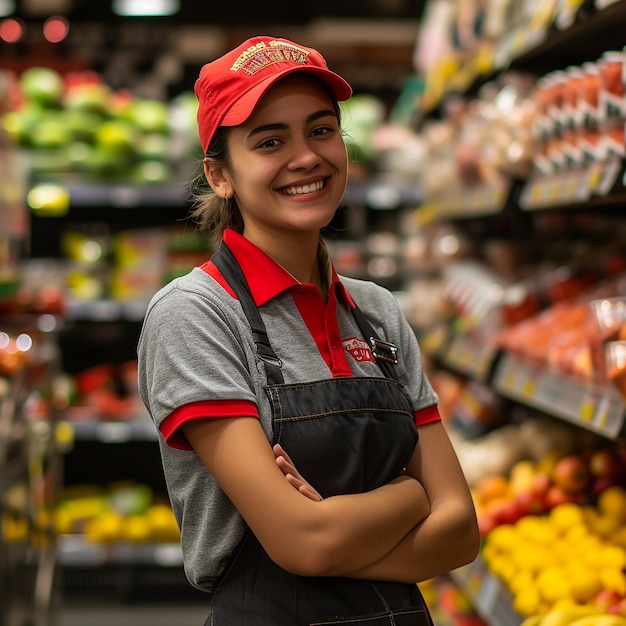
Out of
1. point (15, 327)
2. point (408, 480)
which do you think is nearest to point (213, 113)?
point (408, 480)

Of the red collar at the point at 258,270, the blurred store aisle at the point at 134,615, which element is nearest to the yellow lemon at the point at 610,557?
the red collar at the point at 258,270

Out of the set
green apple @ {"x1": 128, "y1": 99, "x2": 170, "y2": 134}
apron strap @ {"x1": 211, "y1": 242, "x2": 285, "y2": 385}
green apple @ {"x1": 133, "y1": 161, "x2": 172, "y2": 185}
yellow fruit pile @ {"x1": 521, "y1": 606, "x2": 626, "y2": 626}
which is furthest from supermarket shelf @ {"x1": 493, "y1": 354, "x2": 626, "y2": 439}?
green apple @ {"x1": 128, "y1": 99, "x2": 170, "y2": 134}

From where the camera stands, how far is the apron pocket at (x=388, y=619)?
1.55 metres

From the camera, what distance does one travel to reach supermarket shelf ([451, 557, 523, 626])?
2.39m

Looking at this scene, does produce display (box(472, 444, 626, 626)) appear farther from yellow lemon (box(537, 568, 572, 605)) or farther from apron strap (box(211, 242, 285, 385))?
apron strap (box(211, 242, 285, 385))

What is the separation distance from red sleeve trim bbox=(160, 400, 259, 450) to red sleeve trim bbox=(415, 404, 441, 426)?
384 millimetres

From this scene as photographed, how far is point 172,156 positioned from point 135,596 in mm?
2134

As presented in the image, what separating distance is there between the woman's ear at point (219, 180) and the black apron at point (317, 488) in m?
0.23

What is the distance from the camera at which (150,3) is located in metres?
6.14

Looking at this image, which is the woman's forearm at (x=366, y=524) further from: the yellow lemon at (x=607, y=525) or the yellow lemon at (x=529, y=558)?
the yellow lemon at (x=607, y=525)

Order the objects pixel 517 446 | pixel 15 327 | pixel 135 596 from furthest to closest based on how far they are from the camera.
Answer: pixel 135 596, pixel 15 327, pixel 517 446

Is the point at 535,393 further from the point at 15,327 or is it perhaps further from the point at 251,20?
the point at 251,20

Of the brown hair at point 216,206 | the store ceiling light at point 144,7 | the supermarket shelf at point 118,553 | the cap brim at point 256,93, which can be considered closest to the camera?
the cap brim at point 256,93

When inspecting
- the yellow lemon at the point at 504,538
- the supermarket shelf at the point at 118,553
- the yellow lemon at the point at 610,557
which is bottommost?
the supermarket shelf at the point at 118,553
